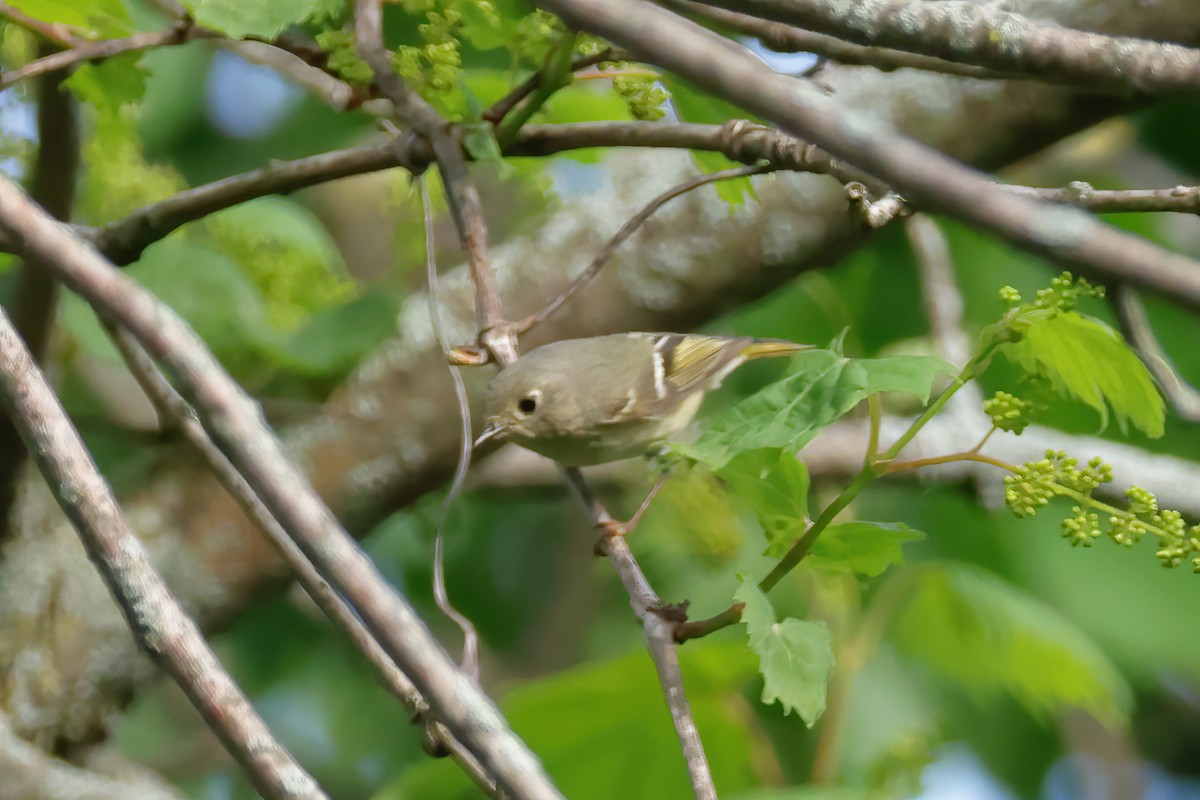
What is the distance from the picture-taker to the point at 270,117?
11.3 ft

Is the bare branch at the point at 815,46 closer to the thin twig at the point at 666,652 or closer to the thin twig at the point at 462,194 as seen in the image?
the thin twig at the point at 462,194

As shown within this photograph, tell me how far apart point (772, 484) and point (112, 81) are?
3.35ft

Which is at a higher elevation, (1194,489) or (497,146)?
(497,146)

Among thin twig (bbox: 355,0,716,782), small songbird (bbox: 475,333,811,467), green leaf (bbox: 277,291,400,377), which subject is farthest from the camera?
green leaf (bbox: 277,291,400,377)

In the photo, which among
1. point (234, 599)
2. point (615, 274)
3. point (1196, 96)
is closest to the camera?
point (1196, 96)

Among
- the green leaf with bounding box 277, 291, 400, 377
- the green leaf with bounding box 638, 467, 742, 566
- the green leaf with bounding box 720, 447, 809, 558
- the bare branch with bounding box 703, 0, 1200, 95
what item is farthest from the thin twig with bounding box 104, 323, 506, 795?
the green leaf with bounding box 638, 467, 742, 566

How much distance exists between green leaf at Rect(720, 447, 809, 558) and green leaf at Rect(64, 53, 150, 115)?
37.8 inches

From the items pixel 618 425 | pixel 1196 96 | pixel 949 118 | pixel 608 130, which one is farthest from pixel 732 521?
pixel 1196 96

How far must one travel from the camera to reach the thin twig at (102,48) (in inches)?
57.8

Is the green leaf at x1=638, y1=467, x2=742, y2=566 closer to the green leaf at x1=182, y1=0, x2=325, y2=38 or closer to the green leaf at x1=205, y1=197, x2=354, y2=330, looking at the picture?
the green leaf at x1=205, y1=197, x2=354, y2=330

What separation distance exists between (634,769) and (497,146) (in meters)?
0.99

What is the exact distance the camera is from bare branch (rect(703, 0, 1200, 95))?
34.3 inches

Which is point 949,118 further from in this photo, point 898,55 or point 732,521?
point 898,55

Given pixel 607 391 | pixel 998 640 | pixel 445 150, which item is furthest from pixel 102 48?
A: pixel 998 640
